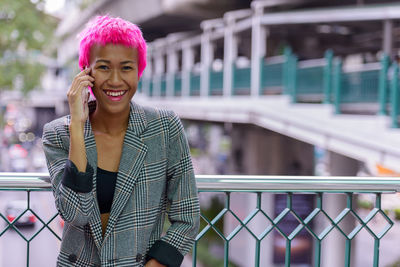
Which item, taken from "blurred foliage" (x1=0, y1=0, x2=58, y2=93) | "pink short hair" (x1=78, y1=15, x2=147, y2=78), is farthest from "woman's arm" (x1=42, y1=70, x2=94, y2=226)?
"blurred foliage" (x1=0, y1=0, x2=58, y2=93)

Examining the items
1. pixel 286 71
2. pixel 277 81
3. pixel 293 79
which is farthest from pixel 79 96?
pixel 277 81

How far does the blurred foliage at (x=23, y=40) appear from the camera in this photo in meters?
17.0

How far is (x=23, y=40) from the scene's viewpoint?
57.9 feet

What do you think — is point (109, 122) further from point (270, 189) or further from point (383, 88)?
point (383, 88)

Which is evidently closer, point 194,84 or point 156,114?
point 156,114

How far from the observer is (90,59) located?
6.59 feet

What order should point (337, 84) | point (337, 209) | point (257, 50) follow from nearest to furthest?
1. point (337, 84)
2. point (337, 209)
3. point (257, 50)

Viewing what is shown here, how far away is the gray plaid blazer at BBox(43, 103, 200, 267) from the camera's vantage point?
198cm

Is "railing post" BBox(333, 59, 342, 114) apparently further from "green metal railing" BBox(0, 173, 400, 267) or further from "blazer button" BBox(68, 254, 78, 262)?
"blazer button" BBox(68, 254, 78, 262)

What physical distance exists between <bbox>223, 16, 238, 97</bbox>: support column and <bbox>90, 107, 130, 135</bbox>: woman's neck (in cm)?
1410

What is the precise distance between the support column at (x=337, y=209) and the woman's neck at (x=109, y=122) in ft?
35.8

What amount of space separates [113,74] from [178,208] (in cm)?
57

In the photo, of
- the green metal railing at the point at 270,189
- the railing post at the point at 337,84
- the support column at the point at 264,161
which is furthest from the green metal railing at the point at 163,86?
the green metal railing at the point at 270,189

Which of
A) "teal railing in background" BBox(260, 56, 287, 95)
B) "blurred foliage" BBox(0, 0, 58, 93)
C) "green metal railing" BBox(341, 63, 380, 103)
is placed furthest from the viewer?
"blurred foliage" BBox(0, 0, 58, 93)
